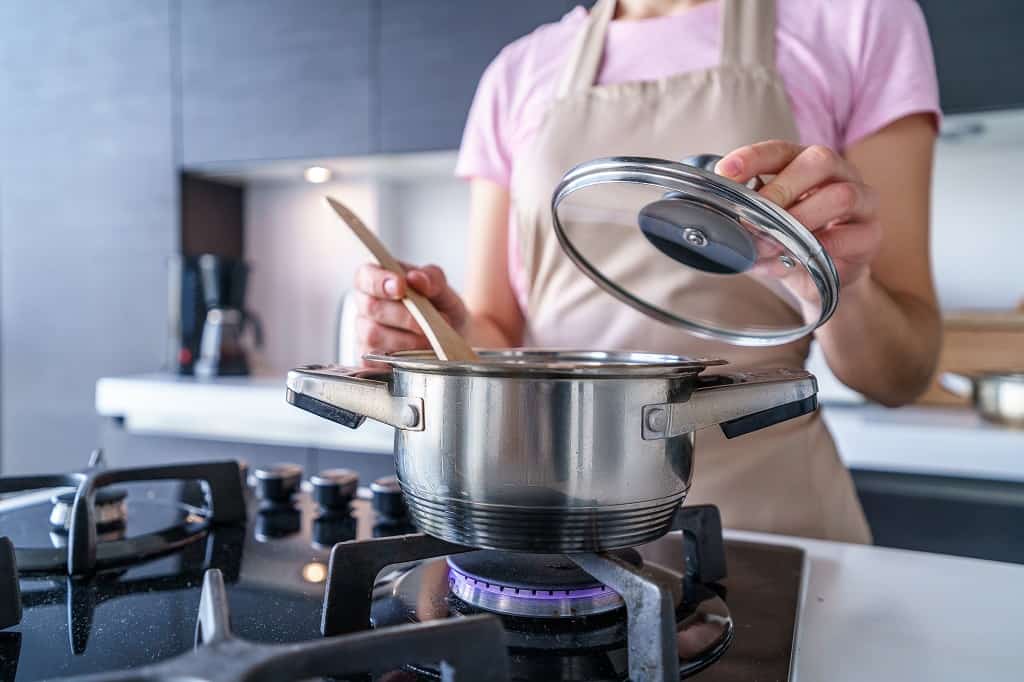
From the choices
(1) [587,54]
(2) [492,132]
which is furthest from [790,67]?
(2) [492,132]

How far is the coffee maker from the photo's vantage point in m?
2.00

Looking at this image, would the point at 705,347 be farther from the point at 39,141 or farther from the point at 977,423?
the point at 39,141

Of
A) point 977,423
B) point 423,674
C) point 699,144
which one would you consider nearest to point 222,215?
point 699,144

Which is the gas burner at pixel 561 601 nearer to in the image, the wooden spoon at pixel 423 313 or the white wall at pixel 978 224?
the wooden spoon at pixel 423 313

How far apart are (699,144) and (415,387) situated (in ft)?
1.79

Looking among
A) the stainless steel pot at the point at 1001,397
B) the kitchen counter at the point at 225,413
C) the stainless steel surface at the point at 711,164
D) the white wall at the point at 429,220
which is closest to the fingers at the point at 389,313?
the stainless steel surface at the point at 711,164

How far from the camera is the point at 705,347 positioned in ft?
2.67

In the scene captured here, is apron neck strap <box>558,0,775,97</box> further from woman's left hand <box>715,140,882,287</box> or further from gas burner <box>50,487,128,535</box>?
gas burner <box>50,487,128,535</box>

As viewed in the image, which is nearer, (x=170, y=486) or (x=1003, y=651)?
(x=1003, y=651)

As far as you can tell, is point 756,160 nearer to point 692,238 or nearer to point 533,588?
point 692,238

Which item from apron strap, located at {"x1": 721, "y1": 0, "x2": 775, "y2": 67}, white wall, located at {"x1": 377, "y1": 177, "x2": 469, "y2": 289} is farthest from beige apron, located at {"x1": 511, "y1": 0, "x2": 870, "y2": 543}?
white wall, located at {"x1": 377, "y1": 177, "x2": 469, "y2": 289}

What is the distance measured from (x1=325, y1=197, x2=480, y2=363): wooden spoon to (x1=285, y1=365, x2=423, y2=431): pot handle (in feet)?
0.33

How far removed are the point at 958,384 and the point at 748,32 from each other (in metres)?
1.00

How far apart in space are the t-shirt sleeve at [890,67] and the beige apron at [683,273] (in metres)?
0.07
